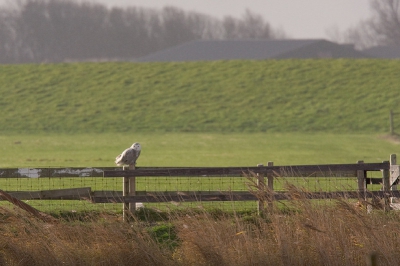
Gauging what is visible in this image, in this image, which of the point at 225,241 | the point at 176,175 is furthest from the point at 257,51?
the point at 225,241

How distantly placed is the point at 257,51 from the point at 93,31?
3842 cm

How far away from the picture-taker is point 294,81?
194 feet

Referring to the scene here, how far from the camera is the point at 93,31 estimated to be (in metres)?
128

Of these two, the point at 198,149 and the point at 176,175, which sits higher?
the point at 176,175

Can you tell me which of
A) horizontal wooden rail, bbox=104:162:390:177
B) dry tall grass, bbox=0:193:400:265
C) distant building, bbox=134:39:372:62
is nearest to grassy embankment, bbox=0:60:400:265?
dry tall grass, bbox=0:193:400:265

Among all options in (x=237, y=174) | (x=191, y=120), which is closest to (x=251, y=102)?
(x=191, y=120)

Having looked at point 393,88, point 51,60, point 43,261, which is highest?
point 51,60

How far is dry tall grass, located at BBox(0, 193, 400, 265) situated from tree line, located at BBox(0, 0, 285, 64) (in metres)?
110

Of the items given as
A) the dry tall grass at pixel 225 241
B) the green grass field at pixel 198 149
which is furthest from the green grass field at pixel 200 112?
the dry tall grass at pixel 225 241

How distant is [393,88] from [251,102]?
998cm

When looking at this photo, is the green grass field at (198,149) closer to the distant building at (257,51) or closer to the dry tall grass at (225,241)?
the dry tall grass at (225,241)

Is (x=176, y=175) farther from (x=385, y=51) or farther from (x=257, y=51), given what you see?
(x=385, y=51)

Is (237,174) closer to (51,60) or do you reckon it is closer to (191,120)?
(191,120)

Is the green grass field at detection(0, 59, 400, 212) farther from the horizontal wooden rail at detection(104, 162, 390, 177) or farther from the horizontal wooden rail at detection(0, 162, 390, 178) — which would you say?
the horizontal wooden rail at detection(104, 162, 390, 177)
